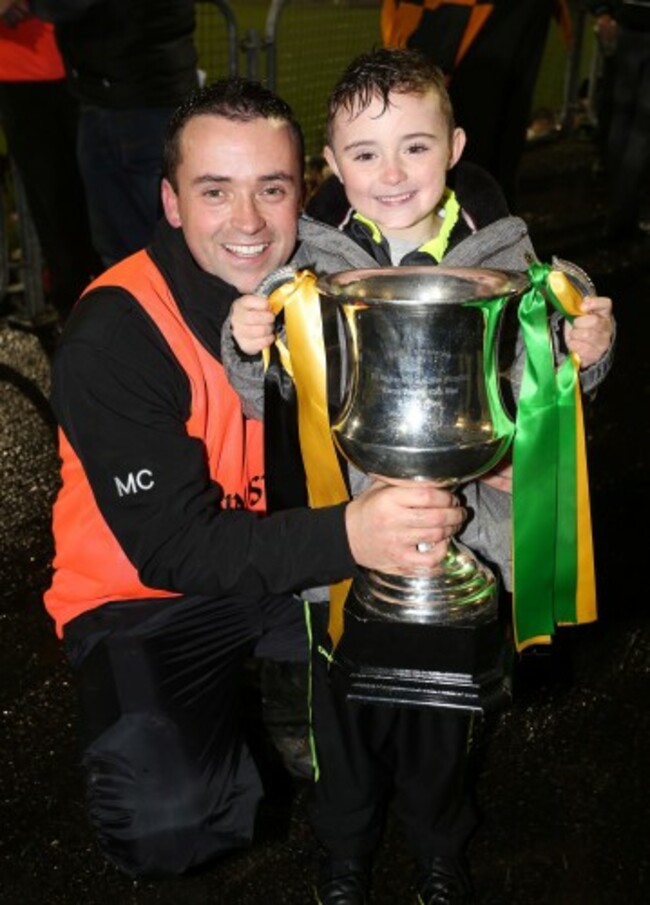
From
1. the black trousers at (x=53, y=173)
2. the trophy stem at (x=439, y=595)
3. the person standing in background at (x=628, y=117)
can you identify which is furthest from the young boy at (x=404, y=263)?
the person standing in background at (x=628, y=117)

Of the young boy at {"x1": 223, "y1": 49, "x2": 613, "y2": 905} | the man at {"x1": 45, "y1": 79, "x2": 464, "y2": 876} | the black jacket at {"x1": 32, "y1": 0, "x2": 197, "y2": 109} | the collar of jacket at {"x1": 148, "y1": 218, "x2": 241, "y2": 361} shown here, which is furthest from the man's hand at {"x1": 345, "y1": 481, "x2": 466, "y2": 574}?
the black jacket at {"x1": 32, "y1": 0, "x2": 197, "y2": 109}

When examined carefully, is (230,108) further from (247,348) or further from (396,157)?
(247,348)

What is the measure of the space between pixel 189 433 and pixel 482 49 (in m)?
3.62

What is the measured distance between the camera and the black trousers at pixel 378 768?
252 centimetres

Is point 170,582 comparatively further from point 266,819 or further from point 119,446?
point 266,819

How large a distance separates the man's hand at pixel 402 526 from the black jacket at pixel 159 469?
7 centimetres

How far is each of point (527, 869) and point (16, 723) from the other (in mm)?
1352

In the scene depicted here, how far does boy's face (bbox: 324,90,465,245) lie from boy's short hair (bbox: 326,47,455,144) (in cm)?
2

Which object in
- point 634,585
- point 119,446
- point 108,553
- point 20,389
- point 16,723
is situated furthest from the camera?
point 20,389

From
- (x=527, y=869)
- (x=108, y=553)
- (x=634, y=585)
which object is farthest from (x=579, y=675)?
(x=108, y=553)

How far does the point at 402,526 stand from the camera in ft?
6.89

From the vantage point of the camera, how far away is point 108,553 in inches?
103

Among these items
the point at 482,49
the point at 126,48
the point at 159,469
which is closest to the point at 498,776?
the point at 159,469

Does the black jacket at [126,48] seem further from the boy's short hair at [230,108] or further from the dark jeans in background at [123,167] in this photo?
the boy's short hair at [230,108]
